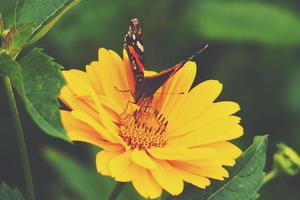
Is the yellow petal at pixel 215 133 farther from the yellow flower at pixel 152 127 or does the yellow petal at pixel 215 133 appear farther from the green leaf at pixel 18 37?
the green leaf at pixel 18 37

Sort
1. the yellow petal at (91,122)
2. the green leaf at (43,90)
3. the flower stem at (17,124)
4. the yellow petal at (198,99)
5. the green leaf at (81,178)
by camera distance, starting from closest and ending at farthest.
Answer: the green leaf at (43,90), the flower stem at (17,124), the yellow petal at (91,122), the yellow petal at (198,99), the green leaf at (81,178)

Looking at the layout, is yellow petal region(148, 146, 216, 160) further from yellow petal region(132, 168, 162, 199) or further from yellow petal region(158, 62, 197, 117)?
yellow petal region(158, 62, 197, 117)

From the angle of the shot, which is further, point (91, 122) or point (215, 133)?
point (215, 133)

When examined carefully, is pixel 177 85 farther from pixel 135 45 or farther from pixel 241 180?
pixel 241 180

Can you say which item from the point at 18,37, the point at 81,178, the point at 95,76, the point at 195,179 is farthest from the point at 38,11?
the point at 81,178

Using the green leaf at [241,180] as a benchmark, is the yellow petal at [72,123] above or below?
above

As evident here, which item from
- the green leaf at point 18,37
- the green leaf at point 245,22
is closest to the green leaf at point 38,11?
the green leaf at point 18,37
